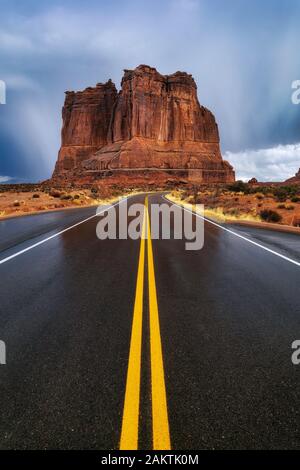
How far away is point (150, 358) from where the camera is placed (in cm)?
308


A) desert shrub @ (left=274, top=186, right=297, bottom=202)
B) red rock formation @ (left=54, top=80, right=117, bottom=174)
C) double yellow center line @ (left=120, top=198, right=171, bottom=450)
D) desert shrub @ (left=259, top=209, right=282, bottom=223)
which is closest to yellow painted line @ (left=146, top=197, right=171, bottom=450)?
double yellow center line @ (left=120, top=198, right=171, bottom=450)

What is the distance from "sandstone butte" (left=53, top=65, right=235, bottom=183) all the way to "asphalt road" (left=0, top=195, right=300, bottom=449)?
10269 cm

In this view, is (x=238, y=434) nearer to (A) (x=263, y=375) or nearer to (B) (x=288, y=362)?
(A) (x=263, y=375)

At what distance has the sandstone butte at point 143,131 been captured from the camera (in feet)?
368

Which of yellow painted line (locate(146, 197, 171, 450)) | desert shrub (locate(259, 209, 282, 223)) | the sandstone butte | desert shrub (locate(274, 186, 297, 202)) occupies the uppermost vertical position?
the sandstone butte

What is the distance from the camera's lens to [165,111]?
4769 inches

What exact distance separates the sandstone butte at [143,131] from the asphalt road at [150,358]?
103 metres

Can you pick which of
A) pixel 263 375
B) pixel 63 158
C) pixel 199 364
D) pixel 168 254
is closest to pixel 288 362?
pixel 263 375

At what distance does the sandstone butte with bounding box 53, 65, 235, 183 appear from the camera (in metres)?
112

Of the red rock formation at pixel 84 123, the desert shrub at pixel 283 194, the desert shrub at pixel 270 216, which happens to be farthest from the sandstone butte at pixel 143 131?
the desert shrub at pixel 270 216

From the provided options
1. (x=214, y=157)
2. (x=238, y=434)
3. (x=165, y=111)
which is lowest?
(x=238, y=434)

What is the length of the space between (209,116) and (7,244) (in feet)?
472

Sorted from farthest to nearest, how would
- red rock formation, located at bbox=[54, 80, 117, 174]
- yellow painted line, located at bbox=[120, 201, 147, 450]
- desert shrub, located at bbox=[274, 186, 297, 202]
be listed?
1. red rock formation, located at bbox=[54, 80, 117, 174]
2. desert shrub, located at bbox=[274, 186, 297, 202]
3. yellow painted line, located at bbox=[120, 201, 147, 450]

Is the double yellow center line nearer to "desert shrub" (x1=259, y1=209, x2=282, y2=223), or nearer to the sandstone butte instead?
Answer: "desert shrub" (x1=259, y1=209, x2=282, y2=223)
